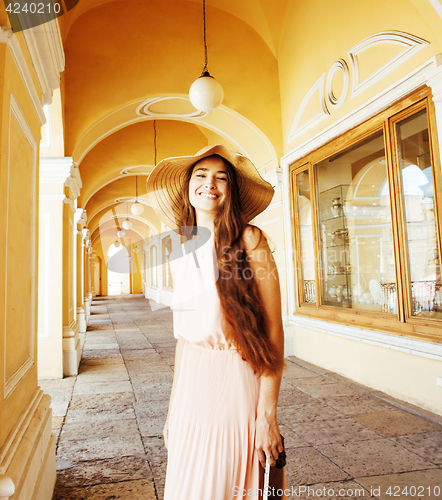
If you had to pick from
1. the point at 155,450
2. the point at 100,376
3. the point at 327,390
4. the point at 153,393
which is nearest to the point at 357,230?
→ the point at 327,390

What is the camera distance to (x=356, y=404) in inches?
155

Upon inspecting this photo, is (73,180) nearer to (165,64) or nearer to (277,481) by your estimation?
(165,64)

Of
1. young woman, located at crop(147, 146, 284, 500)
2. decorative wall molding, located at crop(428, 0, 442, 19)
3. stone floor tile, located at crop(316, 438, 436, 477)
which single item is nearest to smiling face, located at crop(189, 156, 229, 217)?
young woman, located at crop(147, 146, 284, 500)

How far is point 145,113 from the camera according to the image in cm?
675

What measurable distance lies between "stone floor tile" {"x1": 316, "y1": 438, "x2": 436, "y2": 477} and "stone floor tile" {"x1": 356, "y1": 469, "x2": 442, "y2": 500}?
67 millimetres

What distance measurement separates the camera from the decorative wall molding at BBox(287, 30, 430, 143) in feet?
12.4

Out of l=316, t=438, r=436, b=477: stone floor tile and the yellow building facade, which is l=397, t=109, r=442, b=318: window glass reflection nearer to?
the yellow building facade

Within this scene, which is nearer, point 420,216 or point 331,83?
point 420,216

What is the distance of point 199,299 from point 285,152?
541 cm

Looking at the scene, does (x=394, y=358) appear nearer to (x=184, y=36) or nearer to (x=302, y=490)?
(x=302, y=490)

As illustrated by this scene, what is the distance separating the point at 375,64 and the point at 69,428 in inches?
187

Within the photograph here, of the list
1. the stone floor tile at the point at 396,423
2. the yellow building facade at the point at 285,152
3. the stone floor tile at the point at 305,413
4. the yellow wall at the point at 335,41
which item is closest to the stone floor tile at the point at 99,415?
the yellow building facade at the point at 285,152

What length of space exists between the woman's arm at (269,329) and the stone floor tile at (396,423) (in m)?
2.46

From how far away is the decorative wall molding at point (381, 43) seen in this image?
3.70m
